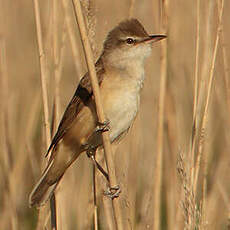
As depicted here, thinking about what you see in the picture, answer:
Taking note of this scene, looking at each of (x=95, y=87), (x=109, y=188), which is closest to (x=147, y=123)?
(x=109, y=188)

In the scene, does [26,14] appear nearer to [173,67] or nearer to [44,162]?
[173,67]

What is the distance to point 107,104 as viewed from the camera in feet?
11.0

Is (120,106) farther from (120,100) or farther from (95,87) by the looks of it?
(95,87)

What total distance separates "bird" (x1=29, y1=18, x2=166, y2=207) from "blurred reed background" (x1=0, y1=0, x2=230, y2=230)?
12 cm

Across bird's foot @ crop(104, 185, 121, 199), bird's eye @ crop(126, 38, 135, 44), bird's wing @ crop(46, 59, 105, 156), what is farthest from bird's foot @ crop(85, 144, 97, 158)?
bird's eye @ crop(126, 38, 135, 44)

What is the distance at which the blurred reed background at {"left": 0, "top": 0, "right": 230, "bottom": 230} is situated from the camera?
10.4 ft

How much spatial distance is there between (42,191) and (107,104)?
2.32 ft

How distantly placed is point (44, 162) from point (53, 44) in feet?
2.74

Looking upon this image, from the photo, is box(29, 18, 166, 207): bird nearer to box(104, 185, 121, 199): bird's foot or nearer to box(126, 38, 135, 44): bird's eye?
box(126, 38, 135, 44): bird's eye

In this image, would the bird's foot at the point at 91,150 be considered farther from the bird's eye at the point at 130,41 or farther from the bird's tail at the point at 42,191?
the bird's eye at the point at 130,41

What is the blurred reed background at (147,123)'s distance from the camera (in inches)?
125

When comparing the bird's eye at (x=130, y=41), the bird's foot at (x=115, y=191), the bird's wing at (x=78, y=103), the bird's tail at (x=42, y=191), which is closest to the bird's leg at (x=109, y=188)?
the bird's foot at (x=115, y=191)

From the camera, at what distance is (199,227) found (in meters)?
2.79

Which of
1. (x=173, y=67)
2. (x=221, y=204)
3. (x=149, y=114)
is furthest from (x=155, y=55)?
(x=221, y=204)
